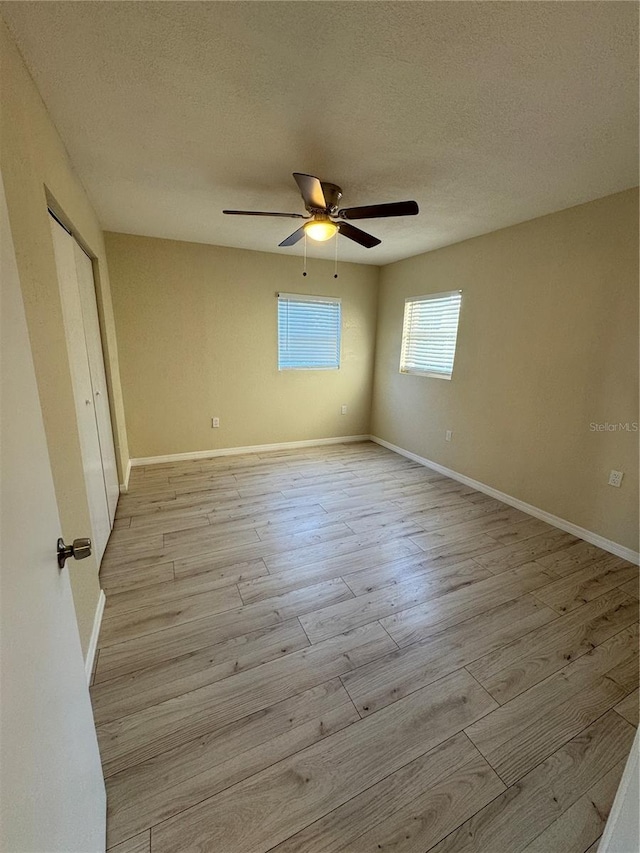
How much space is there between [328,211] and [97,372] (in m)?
2.03

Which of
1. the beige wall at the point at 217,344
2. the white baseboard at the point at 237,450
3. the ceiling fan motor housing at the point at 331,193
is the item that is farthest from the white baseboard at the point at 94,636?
the ceiling fan motor housing at the point at 331,193

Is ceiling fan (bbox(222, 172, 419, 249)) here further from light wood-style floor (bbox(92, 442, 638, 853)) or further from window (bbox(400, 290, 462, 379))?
light wood-style floor (bbox(92, 442, 638, 853))

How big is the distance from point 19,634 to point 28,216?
1434mm

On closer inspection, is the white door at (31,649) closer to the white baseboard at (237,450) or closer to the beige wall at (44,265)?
the beige wall at (44,265)

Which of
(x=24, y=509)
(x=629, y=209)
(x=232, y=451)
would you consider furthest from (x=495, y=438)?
(x=24, y=509)

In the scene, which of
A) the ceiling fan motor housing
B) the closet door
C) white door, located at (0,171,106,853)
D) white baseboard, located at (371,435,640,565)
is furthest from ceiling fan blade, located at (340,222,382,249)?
white baseboard, located at (371,435,640,565)

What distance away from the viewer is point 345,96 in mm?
1449

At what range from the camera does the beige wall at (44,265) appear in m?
1.15

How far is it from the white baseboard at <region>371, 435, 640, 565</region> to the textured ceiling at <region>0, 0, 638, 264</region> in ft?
7.75

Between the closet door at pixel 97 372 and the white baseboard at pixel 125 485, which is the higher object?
the closet door at pixel 97 372

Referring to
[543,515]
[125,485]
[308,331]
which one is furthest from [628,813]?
[308,331]

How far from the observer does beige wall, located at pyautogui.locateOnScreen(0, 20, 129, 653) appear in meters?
1.15

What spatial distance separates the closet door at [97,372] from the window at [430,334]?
3.24m

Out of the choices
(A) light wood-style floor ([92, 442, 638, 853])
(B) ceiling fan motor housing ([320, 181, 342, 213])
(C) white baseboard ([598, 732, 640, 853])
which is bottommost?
(A) light wood-style floor ([92, 442, 638, 853])
